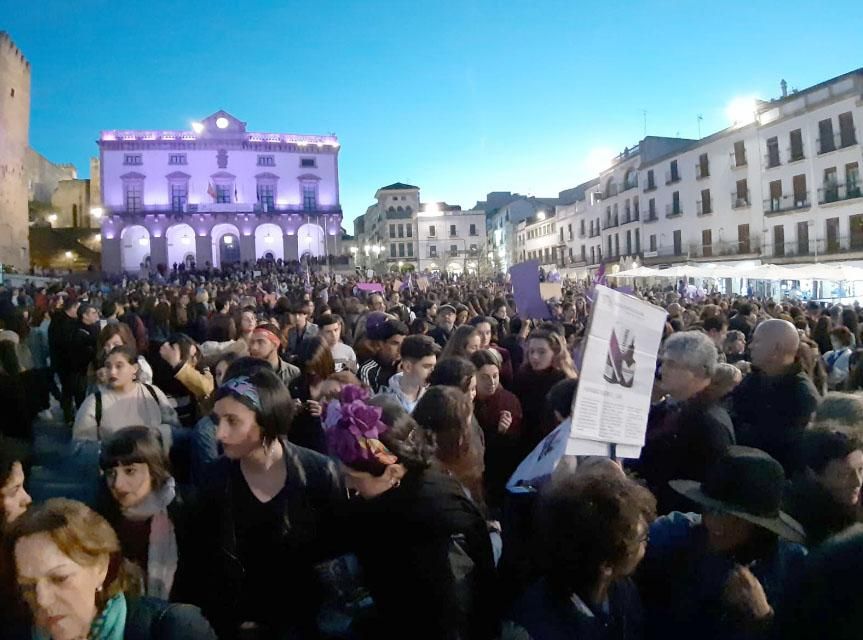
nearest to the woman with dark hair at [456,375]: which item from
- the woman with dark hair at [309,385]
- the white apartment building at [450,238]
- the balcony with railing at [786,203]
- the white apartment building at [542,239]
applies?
the woman with dark hair at [309,385]

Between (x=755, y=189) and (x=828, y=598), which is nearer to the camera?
(x=828, y=598)

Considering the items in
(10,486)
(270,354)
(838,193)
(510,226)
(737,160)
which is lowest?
(10,486)

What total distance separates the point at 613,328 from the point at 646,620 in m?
1.17

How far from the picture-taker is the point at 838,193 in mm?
31719

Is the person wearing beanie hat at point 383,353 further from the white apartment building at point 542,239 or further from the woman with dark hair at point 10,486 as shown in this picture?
the white apartment building at point 542,239

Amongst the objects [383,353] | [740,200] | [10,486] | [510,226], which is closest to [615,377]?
[10,486]

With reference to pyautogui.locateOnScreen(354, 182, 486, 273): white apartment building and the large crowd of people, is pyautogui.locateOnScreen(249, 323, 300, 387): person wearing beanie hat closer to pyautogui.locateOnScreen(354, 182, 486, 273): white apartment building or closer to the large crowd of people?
the large crowd of people

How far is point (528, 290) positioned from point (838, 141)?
30.6 meters

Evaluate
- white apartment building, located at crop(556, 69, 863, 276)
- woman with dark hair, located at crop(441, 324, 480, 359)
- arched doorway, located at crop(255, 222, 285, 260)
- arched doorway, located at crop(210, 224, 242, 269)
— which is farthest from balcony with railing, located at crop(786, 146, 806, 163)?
arched doorway, located at crop(210, 224, 242, 269)

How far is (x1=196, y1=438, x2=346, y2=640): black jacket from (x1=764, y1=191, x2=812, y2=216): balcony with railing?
124 ft

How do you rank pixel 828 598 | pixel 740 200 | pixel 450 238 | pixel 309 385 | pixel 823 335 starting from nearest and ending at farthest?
pixel 828 598 → pixel 309 385 → pixel 823 335 → pixel 740 200 → pixel 450 238

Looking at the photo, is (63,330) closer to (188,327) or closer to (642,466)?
(188,327)

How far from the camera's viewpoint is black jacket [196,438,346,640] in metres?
2.47

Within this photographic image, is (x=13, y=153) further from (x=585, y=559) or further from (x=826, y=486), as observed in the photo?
(x=826, y=486)
